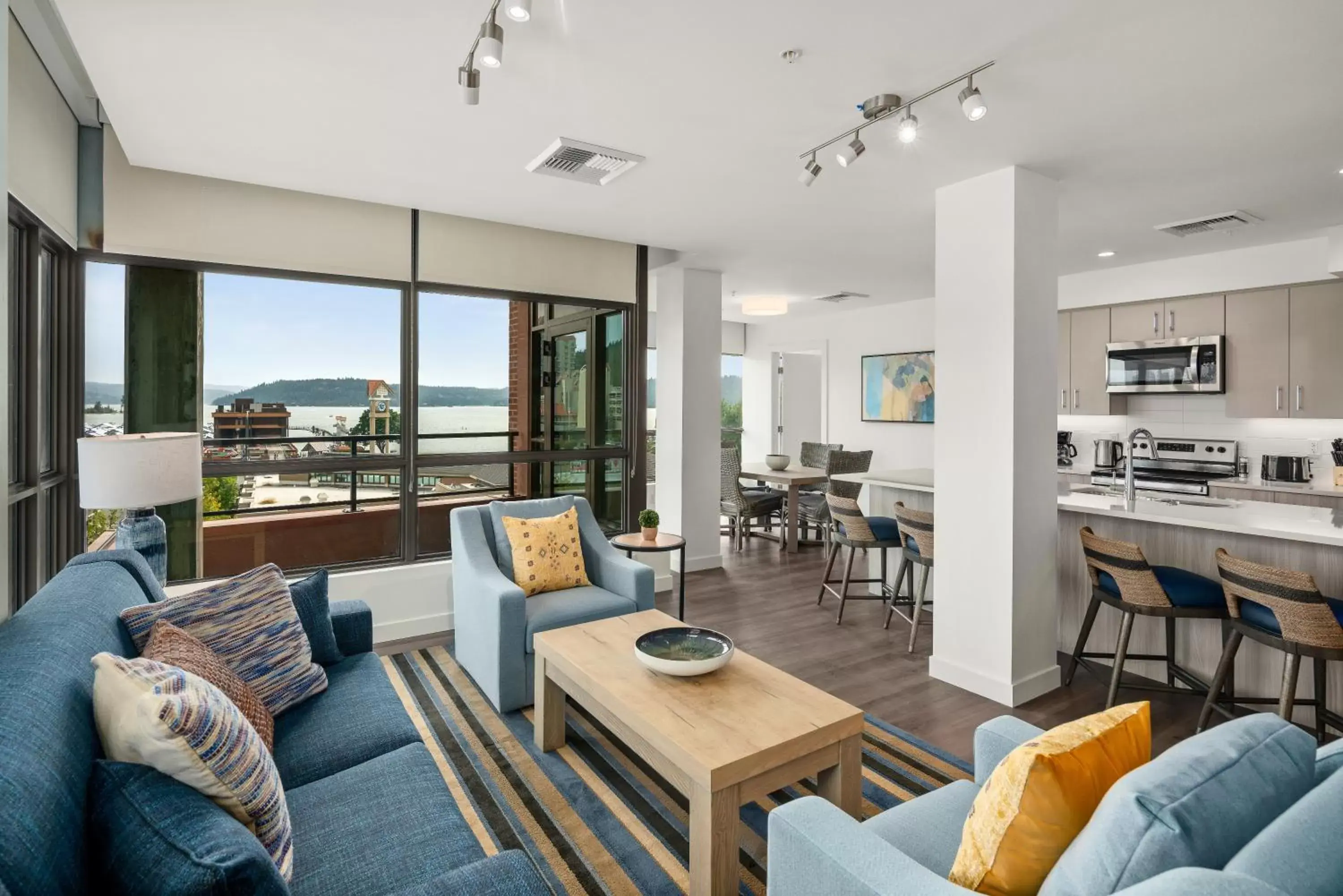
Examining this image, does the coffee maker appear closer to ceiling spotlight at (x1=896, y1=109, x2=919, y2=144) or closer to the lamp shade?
ceiling spotlight at (x1=896, y1=109, x2=919, y2=144)

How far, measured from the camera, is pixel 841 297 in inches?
282

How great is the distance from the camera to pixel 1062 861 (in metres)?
1.06

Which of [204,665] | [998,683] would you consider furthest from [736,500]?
[204,665]

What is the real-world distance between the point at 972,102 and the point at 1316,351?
395cm

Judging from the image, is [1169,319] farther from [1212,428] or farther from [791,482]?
[791,482]

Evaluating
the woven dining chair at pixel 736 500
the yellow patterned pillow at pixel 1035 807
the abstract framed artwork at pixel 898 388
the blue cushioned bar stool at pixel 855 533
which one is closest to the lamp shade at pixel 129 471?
the yellow patterned pillow at pixel 1035 807

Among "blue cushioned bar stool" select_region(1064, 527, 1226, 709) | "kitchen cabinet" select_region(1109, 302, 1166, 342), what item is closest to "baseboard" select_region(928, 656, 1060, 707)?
"blue cushioned bar stool" select_region(1064, 527, 1226, 709)

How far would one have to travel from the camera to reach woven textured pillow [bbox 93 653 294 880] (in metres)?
1.16

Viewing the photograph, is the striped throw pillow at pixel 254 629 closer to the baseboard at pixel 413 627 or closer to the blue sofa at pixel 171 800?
the blue sofa at pixel 171 800

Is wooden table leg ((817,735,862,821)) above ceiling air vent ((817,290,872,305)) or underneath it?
underneath

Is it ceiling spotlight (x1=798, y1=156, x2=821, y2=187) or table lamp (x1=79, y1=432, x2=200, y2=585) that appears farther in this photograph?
ceiling spotlight (x1=798, y1=156, x2=821, y2=187)

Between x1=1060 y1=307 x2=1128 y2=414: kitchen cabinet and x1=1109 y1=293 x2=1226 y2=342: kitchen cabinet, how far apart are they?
96 millimetres

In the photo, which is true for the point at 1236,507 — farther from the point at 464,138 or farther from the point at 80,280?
the point at 80,280

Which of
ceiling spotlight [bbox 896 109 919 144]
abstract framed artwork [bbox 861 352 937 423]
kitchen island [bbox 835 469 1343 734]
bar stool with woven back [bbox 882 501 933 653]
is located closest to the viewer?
ceiling spotlight [bbox 896 109 919 144]
